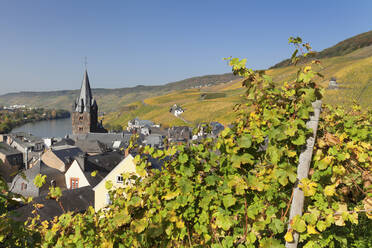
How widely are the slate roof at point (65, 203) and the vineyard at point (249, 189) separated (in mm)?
15523

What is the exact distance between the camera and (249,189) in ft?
10.4

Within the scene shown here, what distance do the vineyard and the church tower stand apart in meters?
69.3

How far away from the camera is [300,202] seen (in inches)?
97.6

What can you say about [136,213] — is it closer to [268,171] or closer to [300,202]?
[268,171]

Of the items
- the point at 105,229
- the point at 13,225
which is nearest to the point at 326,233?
the point at 105,229

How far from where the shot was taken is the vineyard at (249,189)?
8.14 ft

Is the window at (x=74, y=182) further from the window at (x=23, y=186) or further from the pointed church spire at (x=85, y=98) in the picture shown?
the pointed church spire at (x=85, y=98)

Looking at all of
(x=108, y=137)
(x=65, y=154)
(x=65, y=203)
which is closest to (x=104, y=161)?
(x=65, y=154)

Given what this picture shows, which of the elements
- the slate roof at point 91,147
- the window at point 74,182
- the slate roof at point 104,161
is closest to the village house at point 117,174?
the window at point 74,182

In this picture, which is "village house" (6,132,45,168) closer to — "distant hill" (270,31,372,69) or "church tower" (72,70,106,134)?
"church tower" (72,70,106,134)

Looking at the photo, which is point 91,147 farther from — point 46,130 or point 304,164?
point 46,130

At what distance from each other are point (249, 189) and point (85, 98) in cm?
7284

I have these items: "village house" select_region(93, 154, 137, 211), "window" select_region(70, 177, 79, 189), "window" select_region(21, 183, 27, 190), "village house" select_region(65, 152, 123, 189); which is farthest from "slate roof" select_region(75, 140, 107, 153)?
"village house" select_region(93, 154, 137, 211)

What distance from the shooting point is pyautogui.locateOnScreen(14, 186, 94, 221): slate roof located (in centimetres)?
1716
